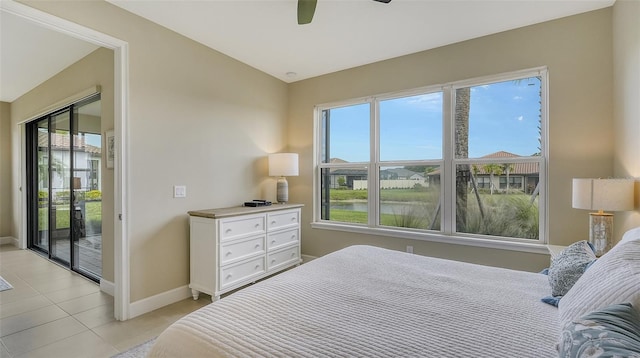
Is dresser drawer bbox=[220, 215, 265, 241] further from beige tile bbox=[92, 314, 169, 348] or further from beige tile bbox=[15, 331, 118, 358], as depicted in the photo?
beige tile bbox=[15, 331, 118, 358]

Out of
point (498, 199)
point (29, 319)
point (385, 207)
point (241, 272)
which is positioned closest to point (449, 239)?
point (498, 199)

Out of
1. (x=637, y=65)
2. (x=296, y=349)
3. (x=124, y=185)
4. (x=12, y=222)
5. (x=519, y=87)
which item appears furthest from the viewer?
(x=12, y=222)

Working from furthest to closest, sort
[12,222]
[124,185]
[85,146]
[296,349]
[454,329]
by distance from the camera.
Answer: [12,222]
[85,146]
[124,185]
[454,329]
[296,349]

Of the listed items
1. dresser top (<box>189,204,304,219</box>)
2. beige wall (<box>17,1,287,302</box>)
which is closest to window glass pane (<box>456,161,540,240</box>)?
dresser top (<box>189,204,304,219</box>)

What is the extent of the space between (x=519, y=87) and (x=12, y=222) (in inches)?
312

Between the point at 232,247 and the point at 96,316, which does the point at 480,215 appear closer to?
the point at 232,247

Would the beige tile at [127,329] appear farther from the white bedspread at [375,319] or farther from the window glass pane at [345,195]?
the window glass pane at [345,195]

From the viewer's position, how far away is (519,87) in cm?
282

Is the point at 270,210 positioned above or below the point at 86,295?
above

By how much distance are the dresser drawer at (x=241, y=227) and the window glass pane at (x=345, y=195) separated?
116 centimetres

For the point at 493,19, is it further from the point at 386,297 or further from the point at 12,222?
the point at 12,222

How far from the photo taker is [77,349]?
2.03 meters

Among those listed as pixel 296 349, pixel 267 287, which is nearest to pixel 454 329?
pixel 296 349

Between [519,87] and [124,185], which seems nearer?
[124,185]
